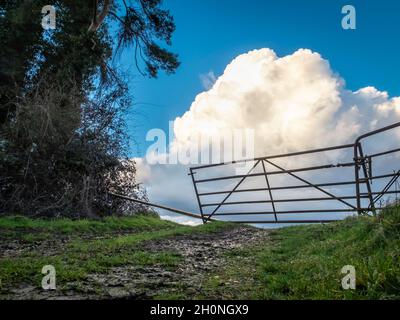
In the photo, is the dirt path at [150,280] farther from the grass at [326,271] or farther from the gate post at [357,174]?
the gate post at [357,174]

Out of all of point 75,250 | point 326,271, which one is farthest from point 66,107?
point 326,271

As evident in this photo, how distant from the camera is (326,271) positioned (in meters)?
3.99

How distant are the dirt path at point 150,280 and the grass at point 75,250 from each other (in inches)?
7.7

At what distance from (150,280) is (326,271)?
1800 mm

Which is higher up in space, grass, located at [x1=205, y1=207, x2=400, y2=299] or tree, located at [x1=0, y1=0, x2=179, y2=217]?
tree, located at [x1=0, y1=0, x2=179, y2=217]

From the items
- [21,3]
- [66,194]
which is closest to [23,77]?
[21,3]

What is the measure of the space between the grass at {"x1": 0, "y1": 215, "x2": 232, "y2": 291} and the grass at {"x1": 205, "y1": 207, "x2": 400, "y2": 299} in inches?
43.7

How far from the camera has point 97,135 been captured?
43.0 feet

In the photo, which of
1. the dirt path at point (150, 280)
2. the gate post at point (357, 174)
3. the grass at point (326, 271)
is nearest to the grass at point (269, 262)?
the grass at point (326, 271)

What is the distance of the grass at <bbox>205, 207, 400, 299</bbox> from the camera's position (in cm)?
332

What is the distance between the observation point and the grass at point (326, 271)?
131 inches

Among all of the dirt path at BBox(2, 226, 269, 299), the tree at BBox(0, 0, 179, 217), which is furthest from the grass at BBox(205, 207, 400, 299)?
the tree at BBox(0, 0, 179, 217)

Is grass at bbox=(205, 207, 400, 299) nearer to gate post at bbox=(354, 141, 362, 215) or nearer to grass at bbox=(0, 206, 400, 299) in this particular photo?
grass at bbox=(0, 206, 400, 299)

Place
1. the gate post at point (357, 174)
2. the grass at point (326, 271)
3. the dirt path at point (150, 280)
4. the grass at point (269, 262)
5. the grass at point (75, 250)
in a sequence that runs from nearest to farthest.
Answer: the grass at point (326, 271) < the grass at point (269, 262) < the dirt path at point (150, 280) < the grass at point (75, 250) < the gate post at point (357, 174)
